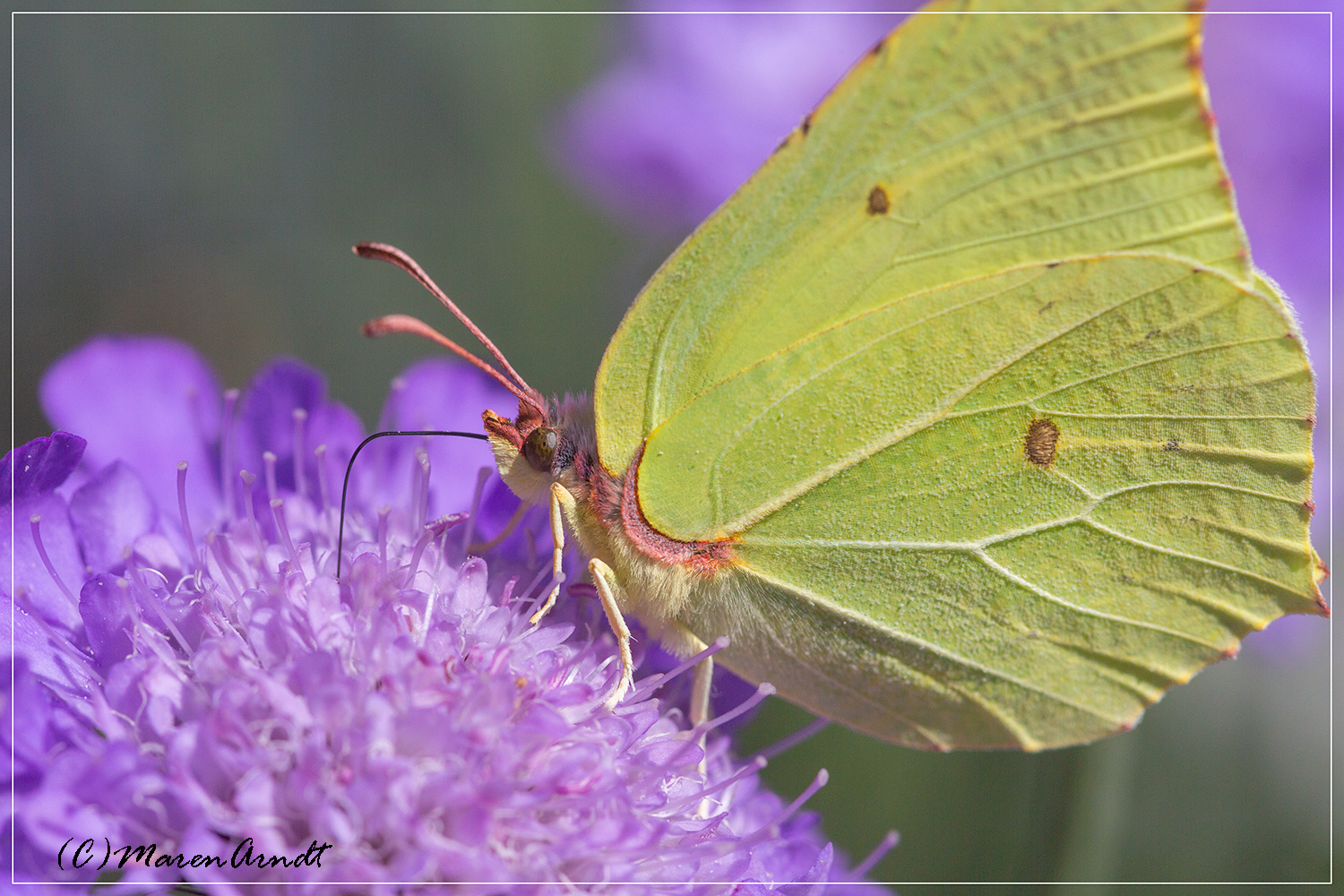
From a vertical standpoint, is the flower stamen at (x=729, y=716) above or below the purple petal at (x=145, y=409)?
below

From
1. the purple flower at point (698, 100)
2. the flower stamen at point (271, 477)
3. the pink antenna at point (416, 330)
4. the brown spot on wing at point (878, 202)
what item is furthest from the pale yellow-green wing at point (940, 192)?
the purple flower at point (698, 100)

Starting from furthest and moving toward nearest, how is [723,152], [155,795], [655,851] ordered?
[723,152]
[655,851]
[155,795]

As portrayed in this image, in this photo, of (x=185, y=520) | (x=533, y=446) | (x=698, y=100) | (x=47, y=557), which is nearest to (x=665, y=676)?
(x=533, y=446)

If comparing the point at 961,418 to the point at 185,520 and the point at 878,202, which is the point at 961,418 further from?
the point at 185,520

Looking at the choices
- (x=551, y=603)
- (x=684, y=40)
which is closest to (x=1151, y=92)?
(x=551, y=603)

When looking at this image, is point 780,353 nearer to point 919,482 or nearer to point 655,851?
point 919,482

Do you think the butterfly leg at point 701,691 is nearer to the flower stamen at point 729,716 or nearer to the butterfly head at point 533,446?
the flower stamen at point 729,716
